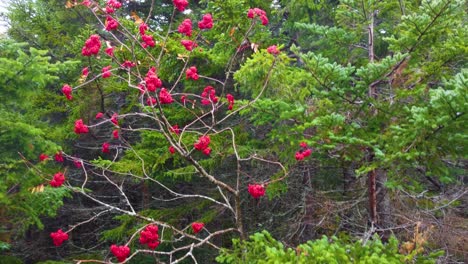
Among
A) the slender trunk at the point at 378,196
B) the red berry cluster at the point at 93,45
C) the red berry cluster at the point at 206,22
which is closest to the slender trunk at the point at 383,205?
the slender trunk at the point at 378,196

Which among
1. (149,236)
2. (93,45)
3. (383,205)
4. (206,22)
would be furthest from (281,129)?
(93,45)

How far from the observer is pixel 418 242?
359cm

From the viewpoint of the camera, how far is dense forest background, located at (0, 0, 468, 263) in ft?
12.3

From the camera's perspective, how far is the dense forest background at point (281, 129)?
374 cm

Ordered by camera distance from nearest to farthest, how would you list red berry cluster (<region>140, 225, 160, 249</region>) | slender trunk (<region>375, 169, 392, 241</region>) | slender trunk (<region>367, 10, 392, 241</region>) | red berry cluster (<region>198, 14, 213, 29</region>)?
red berry cluster (<region>140, 225, 160, 249</region>) → red berry cluster (<region>198, 14, 213, 29</region>) → slender trunk (<region>367, 10, 392, 241</region>) → slender trunk (<region>375, 169, 392, 241</region>)

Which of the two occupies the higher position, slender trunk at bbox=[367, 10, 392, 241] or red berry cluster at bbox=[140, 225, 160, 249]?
red berry cluster at bbox=[140, 225, 160, 249]

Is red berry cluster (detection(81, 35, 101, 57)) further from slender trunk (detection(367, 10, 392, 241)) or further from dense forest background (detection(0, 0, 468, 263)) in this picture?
slender trunk (detection(367, 10, 392, 241))

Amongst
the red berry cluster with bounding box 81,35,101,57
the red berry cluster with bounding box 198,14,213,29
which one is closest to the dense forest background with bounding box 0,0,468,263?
the red berry cluster with bounding box 198,14,213,29

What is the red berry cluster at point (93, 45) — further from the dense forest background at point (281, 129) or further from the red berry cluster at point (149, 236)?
the red berry cluster at point (149, 236)

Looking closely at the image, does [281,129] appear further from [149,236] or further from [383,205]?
[149,236]

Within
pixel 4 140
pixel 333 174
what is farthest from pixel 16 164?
pixel 333 174

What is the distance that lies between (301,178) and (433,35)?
366cm

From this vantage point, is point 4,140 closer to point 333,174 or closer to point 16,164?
point 16,164

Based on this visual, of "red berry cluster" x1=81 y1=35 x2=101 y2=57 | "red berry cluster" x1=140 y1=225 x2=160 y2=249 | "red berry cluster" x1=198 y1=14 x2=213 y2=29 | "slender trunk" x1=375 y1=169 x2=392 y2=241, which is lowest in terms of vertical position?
"slender trunk" x1=375 y1=169 x2=392 y2=241
